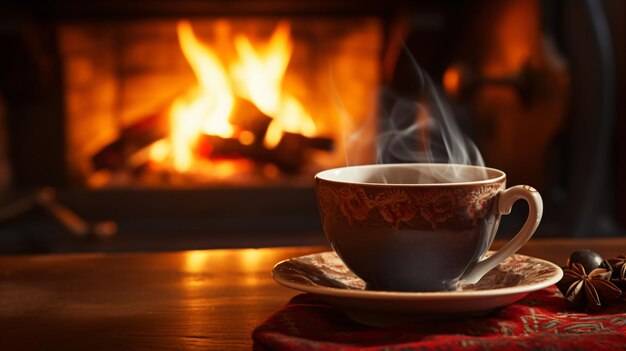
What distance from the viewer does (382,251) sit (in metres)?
0.57

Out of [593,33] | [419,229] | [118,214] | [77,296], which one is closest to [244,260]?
[77,296]

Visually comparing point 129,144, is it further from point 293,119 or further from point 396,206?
point 396,206

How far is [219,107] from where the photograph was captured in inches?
82.7

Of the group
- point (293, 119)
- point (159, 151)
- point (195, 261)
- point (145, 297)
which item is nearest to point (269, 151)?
point (293, 119)

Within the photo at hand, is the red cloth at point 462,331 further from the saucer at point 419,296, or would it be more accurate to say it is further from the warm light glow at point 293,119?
the warm light glow at point 293,119

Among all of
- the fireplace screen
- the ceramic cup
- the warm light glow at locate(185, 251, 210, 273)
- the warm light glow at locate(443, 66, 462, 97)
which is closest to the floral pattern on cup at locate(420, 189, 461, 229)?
the ceramic cup

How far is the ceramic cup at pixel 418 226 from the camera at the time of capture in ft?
1.81

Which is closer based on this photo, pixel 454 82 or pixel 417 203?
pixel 417 203

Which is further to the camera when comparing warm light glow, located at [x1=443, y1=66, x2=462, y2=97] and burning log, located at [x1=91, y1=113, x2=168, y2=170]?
burning log, located at [x1=91, y1=113, x2=168, y2=170]

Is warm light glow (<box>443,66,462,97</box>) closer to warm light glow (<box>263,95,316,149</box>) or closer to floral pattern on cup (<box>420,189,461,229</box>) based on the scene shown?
warm light glow (<box>263,95,316,149</box>)

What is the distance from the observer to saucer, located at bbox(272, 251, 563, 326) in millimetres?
511

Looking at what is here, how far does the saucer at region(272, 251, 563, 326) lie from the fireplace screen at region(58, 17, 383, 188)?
1475mm

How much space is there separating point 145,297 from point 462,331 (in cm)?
25

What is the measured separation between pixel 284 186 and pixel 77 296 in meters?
1.37
